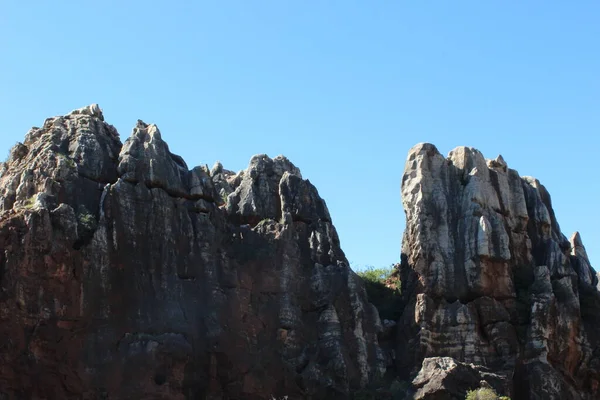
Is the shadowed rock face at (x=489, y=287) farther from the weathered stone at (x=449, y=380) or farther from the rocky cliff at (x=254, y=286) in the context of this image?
the weathered stone at (x=449, y=380)

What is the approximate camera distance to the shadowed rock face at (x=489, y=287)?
50.0 metres

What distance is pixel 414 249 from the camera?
53.1m

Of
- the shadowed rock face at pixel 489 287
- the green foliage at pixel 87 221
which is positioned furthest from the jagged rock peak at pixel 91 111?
the shadowed rock face at pixel 489 287

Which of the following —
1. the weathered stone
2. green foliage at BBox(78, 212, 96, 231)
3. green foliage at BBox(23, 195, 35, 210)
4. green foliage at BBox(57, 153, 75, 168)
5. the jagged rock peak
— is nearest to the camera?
green foliage at BBox(23, 195, 35, 210)

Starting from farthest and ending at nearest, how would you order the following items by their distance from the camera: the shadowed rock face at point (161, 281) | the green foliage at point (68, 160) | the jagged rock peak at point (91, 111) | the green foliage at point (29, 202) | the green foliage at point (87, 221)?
the jagged rock peak at point (91, 111) → the green foliage at point (68, 160) → the green foliage at point (87, 221) → the green foliage at point (29, 202) → the shadowed rock face at point (161, 281)

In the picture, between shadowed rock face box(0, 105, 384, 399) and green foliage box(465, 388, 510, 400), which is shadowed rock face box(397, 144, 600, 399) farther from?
shadowed rock face box(0, 105, 384, 399)

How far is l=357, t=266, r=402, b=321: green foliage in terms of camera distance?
5331 cm

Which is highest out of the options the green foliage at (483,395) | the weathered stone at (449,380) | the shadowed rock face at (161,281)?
the shadowed rock face at (161,281)

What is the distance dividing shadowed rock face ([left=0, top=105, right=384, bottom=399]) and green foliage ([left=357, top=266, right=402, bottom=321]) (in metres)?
3.53

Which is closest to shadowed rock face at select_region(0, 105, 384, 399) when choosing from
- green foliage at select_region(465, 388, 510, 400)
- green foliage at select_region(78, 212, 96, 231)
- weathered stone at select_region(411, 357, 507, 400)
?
green foliage at select_region(78, 212, 96, 231)

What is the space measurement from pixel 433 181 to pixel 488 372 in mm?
11598

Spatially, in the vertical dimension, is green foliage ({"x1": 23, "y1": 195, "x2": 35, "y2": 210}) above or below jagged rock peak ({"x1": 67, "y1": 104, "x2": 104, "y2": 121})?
below

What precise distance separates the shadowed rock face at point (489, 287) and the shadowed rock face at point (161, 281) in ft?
11.0

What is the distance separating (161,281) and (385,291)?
14.7 m
